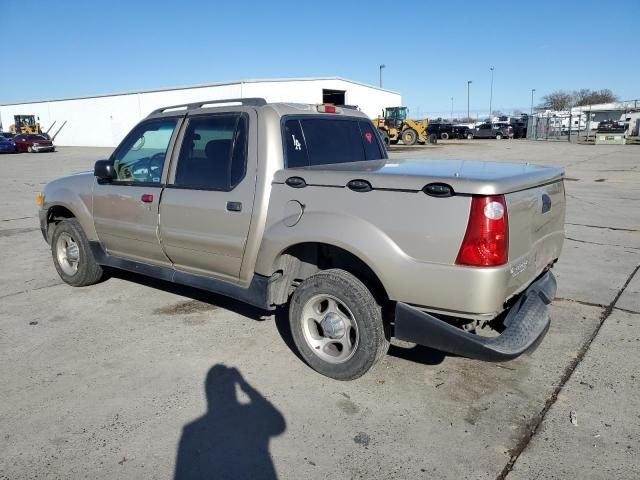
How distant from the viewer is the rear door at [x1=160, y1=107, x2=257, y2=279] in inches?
146

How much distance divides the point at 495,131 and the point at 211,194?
48967 millimetres

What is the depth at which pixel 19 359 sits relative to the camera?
388cm

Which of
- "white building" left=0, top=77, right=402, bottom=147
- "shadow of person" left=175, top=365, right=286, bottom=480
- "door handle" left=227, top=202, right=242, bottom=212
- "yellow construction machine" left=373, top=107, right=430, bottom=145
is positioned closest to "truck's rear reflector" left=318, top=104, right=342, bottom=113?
"door handle" left=227, top=202, right=242, bottom=212

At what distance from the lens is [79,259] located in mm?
5355

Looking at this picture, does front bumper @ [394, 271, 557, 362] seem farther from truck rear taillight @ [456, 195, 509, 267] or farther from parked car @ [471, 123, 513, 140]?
parked car @ [471, 123, 513, 140]

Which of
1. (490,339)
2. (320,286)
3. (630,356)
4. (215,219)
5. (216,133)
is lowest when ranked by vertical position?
(630,356)

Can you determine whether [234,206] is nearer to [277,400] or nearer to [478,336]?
[277,400]

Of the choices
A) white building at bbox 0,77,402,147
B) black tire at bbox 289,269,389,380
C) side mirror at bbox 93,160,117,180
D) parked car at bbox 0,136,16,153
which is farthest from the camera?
white building at bbox 0,77,402,147

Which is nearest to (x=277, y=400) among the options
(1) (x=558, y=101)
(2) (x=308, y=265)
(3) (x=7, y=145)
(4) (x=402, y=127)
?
(2) (x=308, y=265)

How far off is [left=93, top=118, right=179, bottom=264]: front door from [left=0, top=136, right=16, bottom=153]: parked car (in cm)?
3847

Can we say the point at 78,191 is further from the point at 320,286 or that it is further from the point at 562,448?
the point at 562,448

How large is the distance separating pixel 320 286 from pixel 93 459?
5.44 ft

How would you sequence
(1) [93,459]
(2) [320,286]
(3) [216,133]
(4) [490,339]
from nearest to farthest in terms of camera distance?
(1) [93,459]
(4) [490,339]
(2) [320,286]
(3) [216,133]

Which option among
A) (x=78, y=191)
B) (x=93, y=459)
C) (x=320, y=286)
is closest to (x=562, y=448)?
(x=320, y=286)
